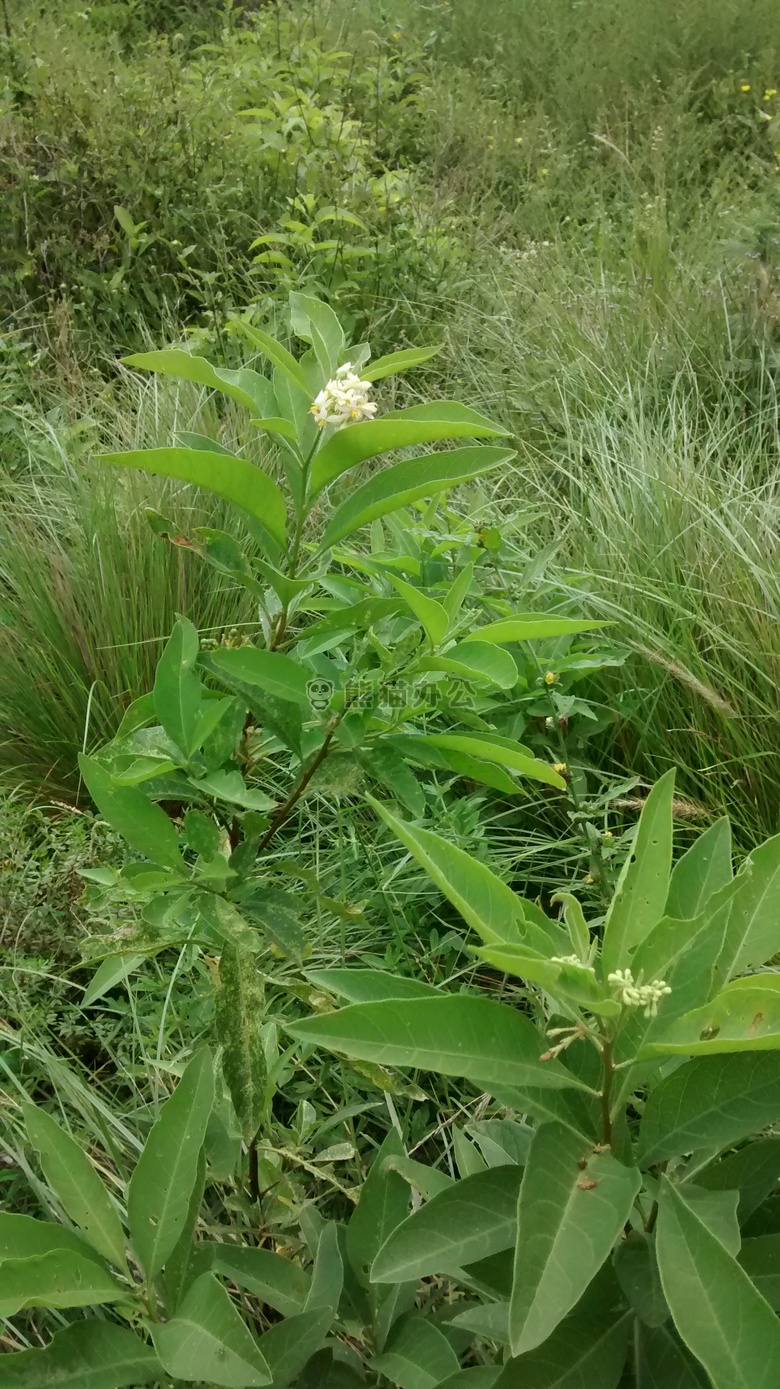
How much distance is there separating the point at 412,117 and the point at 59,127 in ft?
7.90

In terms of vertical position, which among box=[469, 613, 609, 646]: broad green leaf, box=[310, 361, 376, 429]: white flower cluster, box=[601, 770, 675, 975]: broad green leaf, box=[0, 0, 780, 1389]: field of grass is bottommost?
box=[0, 0, 780, 1389]: field of grass

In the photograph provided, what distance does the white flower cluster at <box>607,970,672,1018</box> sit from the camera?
612mm

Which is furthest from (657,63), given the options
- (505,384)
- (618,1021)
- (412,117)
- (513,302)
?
(618,1021)

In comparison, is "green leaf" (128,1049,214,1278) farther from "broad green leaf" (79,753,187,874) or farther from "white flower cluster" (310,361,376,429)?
"white flower cluster" (310,361,376,429)

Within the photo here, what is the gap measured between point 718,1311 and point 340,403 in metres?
0.69

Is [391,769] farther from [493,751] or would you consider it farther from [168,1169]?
[168,1169]

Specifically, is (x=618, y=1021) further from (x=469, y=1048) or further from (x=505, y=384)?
(x=505, y=384)

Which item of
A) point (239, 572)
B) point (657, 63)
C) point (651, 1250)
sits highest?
point (657, 63)

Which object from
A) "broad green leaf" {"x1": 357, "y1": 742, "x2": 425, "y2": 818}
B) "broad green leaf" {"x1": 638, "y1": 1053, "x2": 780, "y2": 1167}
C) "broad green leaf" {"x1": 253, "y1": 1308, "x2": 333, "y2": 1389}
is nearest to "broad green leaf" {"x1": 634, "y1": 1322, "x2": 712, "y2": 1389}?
"broad green leaf" {"x1": 638, "y1": 1053, "x2": 780, "y2": 1167}

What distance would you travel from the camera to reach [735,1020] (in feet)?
1.98

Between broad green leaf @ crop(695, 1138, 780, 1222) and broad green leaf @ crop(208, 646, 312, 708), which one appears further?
broad green leaf @ crop(208, 646, 312, 708)

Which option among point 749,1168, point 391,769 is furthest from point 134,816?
point 749,1168

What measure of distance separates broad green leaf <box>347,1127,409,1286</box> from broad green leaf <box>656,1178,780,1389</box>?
31 centimetres

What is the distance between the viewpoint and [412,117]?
584 cm
